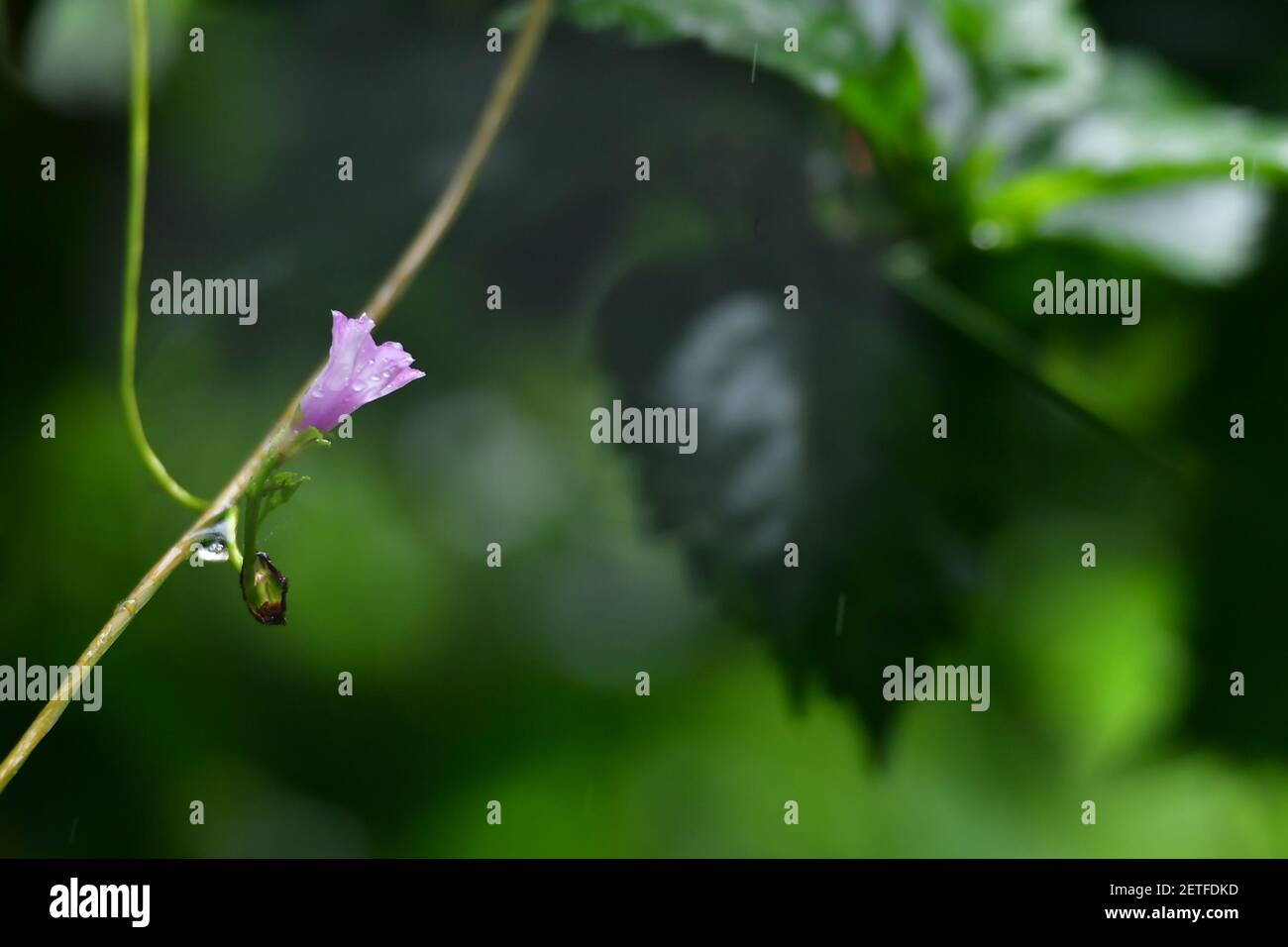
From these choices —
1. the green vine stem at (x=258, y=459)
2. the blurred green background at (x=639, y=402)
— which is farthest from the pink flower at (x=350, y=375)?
the blurred green background at (x=639, y=402)

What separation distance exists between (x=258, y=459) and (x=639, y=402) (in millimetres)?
303

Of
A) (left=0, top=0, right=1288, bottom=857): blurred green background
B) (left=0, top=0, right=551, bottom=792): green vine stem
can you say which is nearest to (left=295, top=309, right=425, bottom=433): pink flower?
(left=0, top=0, right=551, bottom=792): green vine stem

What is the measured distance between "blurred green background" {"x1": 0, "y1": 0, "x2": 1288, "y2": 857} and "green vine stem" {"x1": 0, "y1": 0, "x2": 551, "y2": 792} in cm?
8

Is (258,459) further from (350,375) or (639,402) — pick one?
(639,402)

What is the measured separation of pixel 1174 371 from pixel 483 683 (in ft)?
2.01

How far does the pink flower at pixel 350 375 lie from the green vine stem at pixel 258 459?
0.02 m

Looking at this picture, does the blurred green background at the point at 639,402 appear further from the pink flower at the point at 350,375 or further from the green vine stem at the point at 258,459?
the pink flower at the point at 350,375

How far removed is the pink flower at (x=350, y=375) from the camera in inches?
19.2

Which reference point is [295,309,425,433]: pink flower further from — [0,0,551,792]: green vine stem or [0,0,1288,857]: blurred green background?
[0,0,1288,857]: blurred green background

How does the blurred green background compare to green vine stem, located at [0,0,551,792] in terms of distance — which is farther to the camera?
the blurred green background

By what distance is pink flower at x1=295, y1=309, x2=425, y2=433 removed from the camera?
49 cm

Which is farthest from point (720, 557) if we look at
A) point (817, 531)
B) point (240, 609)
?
point (240, 609)
